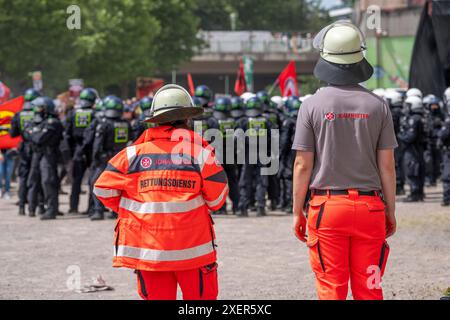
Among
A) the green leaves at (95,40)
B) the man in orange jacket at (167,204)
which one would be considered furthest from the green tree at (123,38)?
the man in orange jacket at (167,204)

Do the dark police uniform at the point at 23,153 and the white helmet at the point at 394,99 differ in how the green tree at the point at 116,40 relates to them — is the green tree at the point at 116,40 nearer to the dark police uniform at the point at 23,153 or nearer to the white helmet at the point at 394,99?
the white helmet at the point at 394,99

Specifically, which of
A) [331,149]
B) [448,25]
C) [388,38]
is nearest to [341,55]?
[331,149]

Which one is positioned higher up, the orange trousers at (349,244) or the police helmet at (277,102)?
the orange trousers at (349,244)

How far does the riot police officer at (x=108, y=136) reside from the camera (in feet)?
56.4

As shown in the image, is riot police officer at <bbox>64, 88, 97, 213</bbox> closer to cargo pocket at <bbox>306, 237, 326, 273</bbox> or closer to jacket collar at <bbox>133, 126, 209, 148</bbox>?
jacket collar at <bbox>133, 126, 209, 148</bbox>

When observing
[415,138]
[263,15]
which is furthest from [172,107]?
[263,15]

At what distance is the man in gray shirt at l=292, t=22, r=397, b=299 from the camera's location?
20.6 feet

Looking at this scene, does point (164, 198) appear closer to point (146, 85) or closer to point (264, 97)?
point (264, 97)

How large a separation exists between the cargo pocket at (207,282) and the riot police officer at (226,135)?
37.5ft

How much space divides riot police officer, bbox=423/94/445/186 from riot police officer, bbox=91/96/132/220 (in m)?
6.96

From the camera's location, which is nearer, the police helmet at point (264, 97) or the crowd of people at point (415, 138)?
the police helmet at point (264, 97)

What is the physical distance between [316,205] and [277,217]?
11.4m

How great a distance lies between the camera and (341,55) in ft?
21.5

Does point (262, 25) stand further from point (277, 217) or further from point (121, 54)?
point (277, 217)
